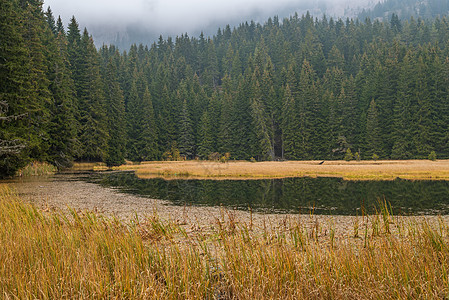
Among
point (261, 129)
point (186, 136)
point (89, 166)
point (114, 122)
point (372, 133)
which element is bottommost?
point (89, 166)

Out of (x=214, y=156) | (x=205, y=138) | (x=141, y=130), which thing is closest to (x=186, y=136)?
(x=205, y=138)

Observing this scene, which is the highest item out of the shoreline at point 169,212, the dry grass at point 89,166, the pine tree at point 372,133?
the pine tree at point 372,133

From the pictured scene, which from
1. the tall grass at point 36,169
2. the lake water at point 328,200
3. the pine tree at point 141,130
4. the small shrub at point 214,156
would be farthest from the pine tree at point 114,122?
the lake water at point 328,200

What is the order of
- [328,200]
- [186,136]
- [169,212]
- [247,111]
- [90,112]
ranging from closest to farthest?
[169,212] < [328,200] < [90,112] < [247,111] < [186,136]

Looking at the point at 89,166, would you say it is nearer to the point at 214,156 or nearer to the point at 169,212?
the point at 214,156

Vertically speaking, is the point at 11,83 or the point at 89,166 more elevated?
the point at 11,83

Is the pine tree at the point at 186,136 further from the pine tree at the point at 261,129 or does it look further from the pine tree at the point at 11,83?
the pine tree at the point at 11,83

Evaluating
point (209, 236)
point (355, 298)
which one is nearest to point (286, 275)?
point (355, 298)

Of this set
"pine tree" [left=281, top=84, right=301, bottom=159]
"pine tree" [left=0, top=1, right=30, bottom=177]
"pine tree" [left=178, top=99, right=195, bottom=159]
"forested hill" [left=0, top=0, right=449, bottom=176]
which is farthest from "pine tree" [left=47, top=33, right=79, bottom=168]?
"pine tree" [left=281, top=84, right=301, bottom=159]

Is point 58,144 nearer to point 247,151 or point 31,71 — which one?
point 31,71

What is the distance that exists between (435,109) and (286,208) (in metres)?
68.4

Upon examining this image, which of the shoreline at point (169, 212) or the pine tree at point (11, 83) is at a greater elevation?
the pine tree at point (11, 83)

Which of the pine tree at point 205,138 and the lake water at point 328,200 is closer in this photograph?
the lake water at point 328,200

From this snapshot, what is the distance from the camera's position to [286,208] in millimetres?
19141
